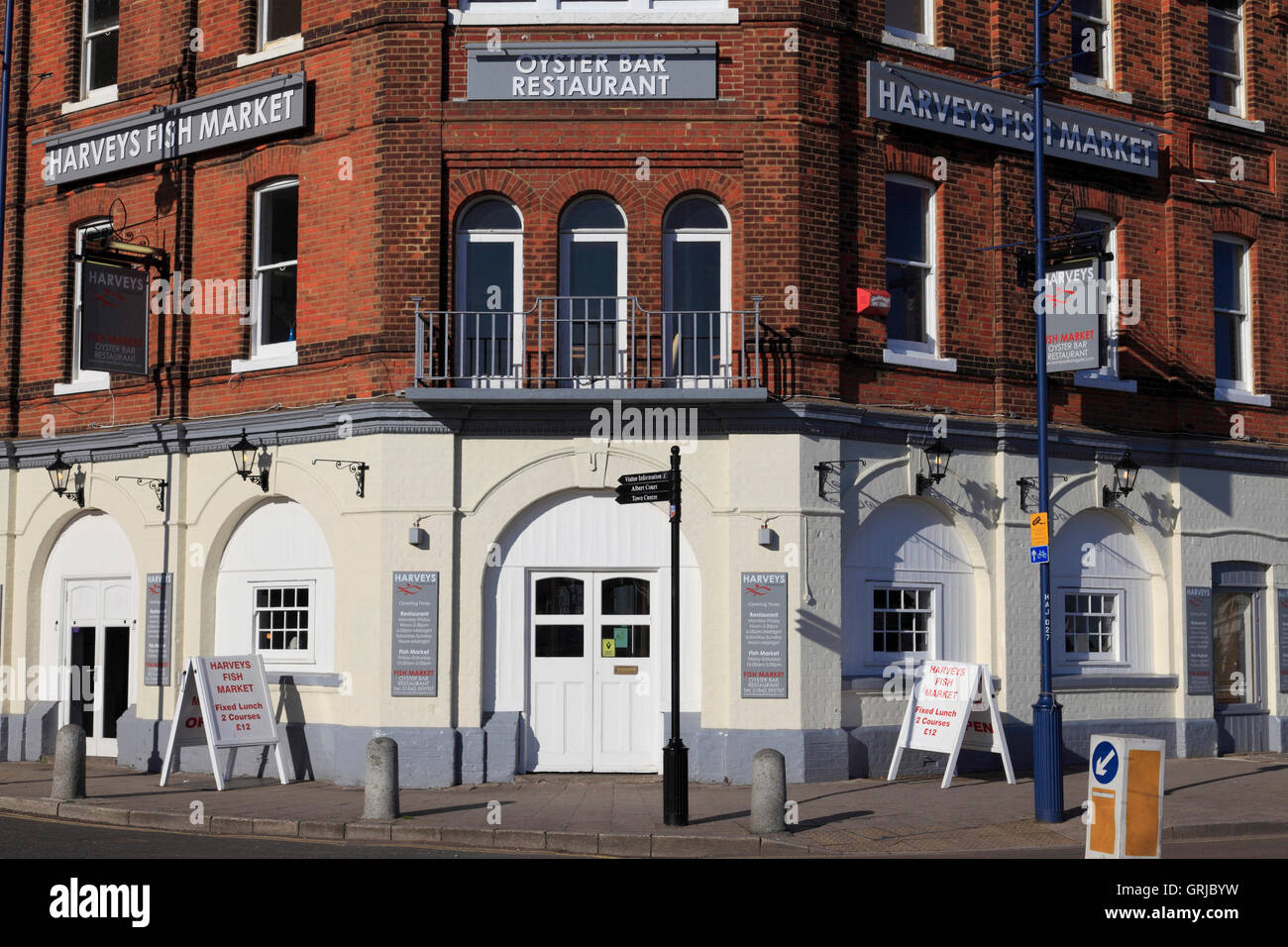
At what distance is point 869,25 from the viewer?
17.9 metres

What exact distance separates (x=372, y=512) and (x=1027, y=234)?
896cm

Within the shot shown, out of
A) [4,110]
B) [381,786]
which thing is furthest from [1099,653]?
[4,110]

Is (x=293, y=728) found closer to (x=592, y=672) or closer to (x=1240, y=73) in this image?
(x=592, y=672)

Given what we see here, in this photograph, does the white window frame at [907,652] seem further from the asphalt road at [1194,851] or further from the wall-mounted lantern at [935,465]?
the asphalt road at [1194,851]

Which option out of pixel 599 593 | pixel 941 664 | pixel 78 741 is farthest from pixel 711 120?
pixel 78 741

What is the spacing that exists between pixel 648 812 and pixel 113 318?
950cm

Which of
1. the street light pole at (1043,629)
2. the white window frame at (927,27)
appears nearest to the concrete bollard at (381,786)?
the street light pole at (1043,629)

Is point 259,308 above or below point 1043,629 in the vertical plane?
above

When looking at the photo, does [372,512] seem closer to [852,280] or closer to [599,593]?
[599,593]

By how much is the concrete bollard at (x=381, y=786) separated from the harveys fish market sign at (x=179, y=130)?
819cm

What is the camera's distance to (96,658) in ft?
64.6

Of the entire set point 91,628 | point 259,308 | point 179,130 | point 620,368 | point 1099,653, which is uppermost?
point 179,130

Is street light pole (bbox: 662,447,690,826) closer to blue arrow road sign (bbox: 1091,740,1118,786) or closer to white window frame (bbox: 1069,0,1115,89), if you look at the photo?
blue arrow road sign (bbox: 1091,740,1118,786)

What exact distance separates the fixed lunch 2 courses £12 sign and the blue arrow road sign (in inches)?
365
